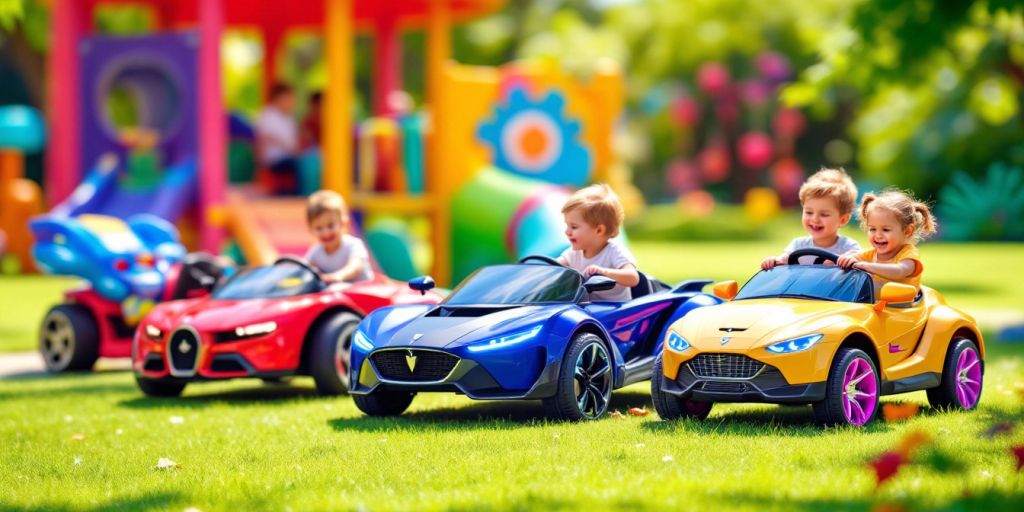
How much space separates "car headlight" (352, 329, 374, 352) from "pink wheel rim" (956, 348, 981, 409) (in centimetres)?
358

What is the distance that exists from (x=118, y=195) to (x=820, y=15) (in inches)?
1618

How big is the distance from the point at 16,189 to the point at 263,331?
21118mm

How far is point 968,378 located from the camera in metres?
8.23

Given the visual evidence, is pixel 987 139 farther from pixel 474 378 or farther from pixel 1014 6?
pixel 474 378

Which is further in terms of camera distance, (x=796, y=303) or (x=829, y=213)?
(x=829, y=213)

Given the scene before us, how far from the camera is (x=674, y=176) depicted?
6119 centimetres

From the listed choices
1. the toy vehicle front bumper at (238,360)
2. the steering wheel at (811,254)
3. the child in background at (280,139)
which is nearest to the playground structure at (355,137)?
the child in background at (280,139)

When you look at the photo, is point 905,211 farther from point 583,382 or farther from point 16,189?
point 16,189

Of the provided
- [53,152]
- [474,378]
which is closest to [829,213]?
[474,378]

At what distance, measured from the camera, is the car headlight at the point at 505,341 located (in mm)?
7613

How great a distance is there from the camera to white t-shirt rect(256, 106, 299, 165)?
18.6 meters

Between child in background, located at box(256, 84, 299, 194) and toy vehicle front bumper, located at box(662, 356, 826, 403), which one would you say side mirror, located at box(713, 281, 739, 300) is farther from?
child in background, located at box(256, 84, 299, 194)

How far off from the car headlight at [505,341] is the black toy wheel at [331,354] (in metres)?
2.06

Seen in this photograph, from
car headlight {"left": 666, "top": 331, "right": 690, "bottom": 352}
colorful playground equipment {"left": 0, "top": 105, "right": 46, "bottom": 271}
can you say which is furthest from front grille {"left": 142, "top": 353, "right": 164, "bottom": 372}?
colorful playground equipment {"left": 0, "top": 105, "right": 46, "bottom": 271}
